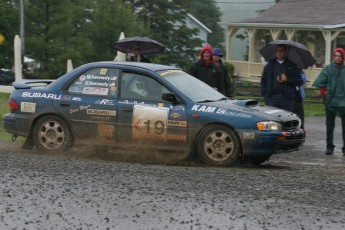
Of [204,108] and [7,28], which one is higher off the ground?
[7,28]

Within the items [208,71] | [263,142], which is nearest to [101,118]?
[263,142]

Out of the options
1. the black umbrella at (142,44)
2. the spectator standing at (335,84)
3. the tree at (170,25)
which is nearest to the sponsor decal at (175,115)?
the spectator standing at (335,84)

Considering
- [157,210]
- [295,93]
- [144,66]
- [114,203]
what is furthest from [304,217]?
[295,93]

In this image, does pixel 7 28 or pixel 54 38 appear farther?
pixel 7 28

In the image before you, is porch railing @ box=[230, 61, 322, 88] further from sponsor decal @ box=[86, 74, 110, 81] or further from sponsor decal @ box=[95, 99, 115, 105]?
sponsor decal @ box=[95, 99, 115, 105]

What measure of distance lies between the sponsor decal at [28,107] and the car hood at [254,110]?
2.72 m

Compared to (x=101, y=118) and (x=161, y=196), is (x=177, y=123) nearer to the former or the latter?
(x=101, y=118)

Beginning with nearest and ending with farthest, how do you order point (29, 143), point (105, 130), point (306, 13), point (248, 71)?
point (105, 130), point (29, 143), point (306, 13), point (248, 71)

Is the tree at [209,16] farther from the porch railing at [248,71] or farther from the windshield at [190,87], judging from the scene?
the windshield at [190,87]

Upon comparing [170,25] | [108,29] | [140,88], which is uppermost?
[170,25]

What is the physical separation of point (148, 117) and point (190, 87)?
91 cm

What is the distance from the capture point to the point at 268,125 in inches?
411

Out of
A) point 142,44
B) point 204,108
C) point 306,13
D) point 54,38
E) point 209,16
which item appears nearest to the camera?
point 204,108

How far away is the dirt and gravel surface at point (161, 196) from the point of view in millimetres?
6539
